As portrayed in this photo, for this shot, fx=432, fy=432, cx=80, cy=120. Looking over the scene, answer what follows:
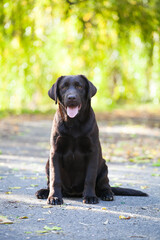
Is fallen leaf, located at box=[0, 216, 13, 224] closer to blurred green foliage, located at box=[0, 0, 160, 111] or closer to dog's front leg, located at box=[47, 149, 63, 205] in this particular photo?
dog's front leg, located at box=[47, 149, 63, 205]

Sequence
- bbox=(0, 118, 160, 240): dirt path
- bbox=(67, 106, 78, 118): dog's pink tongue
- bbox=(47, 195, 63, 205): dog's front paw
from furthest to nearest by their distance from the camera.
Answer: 1. bbox=(67, 106, 78, 118): dog's pink tongue
2. bbox=(47, 195, 63, 205): dog's front paw
3. bbox=(0, 118, 160, 240): dirt path

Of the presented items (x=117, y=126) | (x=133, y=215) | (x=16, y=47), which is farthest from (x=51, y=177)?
(x=117, y=126)

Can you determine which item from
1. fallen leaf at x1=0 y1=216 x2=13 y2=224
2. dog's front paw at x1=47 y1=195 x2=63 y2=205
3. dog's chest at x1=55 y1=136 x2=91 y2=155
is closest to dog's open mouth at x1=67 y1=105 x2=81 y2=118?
dog's chest at x1=55 y1=136 x2=91 y2=155

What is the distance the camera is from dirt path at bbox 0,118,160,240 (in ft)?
11.4

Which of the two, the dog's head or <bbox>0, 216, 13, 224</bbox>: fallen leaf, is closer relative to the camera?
<bbox>0, 216, 13, 224</bbox>: fallen leaf

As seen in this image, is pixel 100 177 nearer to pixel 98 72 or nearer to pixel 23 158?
pixel 23 158

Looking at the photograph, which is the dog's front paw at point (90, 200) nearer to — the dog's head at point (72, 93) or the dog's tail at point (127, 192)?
the dog's tail at point (127, 192)

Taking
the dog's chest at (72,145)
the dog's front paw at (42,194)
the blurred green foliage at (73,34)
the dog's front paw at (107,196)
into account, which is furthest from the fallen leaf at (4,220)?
the blurred green foliage at (73,34)

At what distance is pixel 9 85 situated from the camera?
31.5 ft

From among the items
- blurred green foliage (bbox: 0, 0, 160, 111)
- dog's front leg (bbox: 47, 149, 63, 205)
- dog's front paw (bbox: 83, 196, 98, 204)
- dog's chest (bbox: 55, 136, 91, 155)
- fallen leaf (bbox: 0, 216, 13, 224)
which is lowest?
fallen leaf (bbox: 0, 216, 13, 224)

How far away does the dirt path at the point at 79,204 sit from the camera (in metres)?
3.48

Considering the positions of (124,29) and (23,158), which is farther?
(124,29)

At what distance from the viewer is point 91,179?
463 centimetres

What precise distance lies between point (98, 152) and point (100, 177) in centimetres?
34
